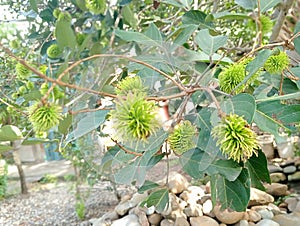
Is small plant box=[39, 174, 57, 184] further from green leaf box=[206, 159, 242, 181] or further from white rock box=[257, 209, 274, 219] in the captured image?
green leaf box=[206, 159, 242, 181]

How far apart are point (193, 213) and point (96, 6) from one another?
151 cm

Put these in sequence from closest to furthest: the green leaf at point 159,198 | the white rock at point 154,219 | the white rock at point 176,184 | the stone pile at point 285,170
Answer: the green leaf at point 159,198, the white rock at point 154,219, the white rock at point 176,184, the stone pile at point 285,170

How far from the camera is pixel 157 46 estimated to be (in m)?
0.48

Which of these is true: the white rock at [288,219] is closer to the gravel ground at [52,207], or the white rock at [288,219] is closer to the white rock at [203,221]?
the white rock at [203,221]

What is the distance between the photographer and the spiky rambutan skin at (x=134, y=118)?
0.33 meters

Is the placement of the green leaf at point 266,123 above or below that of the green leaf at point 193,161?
above

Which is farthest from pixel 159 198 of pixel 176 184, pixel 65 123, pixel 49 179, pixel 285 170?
pixel 49 179

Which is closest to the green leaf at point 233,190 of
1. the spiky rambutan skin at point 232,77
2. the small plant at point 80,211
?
the spiky rambutan skin at point 232,77

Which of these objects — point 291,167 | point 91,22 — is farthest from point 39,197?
point 91,22

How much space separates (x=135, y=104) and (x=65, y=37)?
0.28 feet

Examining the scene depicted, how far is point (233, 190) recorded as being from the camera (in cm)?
55

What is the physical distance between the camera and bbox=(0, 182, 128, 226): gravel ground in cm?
238

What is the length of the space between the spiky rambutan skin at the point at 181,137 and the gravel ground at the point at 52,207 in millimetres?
1860

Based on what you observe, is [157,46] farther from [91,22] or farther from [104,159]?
[104,159]
